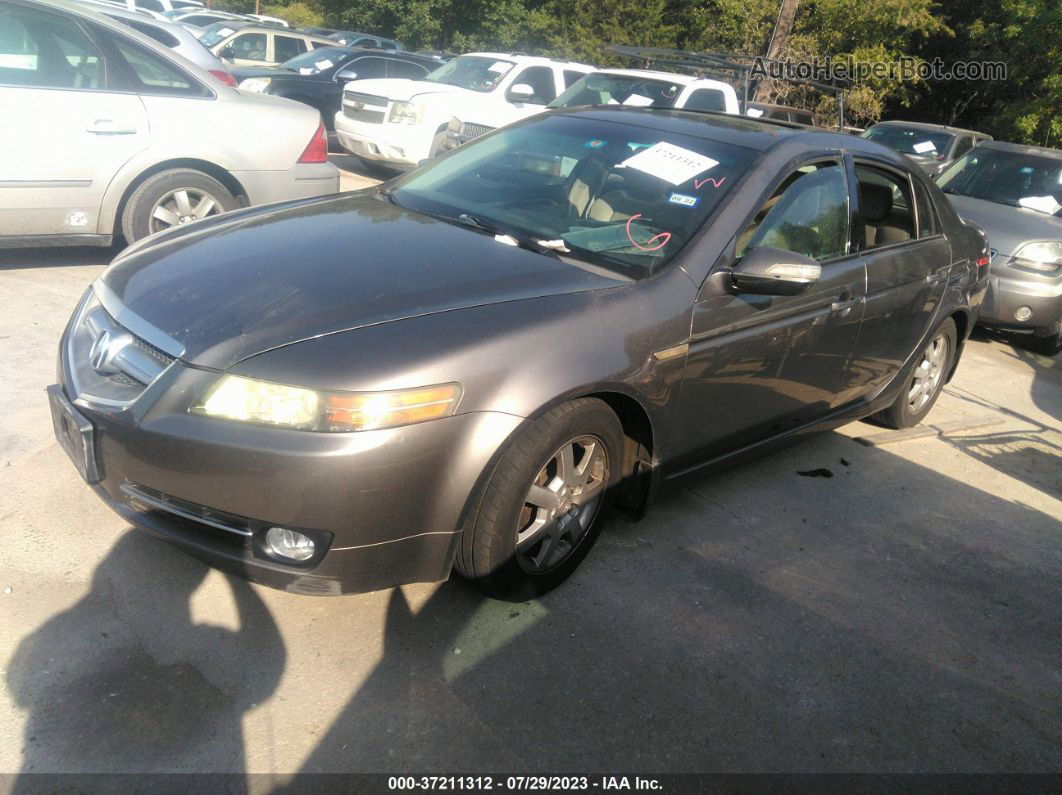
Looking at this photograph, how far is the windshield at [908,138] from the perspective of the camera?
44.4 feet

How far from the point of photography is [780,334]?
3.81m

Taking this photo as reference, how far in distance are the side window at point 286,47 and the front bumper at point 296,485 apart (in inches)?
623

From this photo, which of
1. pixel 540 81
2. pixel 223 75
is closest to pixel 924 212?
pixel 223 75

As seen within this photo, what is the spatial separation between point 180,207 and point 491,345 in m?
4.09

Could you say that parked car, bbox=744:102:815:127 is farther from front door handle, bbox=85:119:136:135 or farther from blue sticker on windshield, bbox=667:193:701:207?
blue sticker on windshield, bbox=667:193:701:207

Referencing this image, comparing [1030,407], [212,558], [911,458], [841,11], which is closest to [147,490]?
[212,558]

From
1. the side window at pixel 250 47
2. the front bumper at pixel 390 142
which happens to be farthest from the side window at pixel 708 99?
the side window at pixel 250 47

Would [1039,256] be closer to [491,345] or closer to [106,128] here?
[491,345]

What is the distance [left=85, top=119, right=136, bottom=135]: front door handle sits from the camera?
569cm

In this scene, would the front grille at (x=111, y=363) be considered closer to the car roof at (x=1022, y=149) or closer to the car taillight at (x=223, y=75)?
the car taillight at (x=223, y=75)

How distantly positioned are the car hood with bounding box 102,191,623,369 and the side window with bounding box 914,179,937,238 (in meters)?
2.33

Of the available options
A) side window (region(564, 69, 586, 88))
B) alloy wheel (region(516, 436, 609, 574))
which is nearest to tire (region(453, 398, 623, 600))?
alloy wheel (region(516, 436, 609, 574))

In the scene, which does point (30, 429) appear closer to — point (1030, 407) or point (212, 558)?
point (212, 558)

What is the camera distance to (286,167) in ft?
21.1
